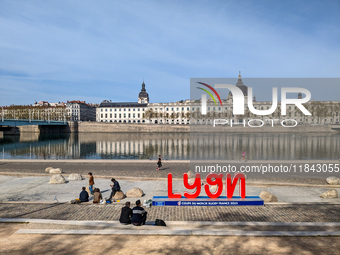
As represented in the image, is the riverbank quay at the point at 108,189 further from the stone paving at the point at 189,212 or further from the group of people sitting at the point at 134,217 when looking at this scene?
the group of people sitting at the point at 134,217

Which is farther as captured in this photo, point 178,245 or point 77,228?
point 77,228

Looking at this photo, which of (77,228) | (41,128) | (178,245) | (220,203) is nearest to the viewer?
(178,245)

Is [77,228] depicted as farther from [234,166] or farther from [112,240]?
[234,166]

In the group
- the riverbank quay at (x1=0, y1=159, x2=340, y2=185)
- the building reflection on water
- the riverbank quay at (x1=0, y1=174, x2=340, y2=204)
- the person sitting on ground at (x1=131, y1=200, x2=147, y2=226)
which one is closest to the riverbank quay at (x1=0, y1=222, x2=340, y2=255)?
the person sitting on ground at (x1=131, y1=200, x2=147, y2=226)

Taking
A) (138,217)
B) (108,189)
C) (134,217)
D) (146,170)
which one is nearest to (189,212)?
(138,217)

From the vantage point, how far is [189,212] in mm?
13320

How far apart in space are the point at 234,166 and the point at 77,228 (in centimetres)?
2242

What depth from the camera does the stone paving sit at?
40.0 feet

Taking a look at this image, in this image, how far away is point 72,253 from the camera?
27.6 feet

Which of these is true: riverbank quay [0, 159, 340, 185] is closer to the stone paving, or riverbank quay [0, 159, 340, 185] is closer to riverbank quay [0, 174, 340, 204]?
riverbank quay [0, 174, 340, 204]

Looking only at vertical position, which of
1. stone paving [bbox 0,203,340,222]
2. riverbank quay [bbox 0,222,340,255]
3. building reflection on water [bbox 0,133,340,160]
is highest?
riverbank quay [bbox 0,222,340,255]

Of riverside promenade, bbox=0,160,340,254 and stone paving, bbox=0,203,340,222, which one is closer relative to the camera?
riverside promenade, bbox=0,160,340,254

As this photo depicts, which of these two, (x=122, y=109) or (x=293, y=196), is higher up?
(x=122, y=109)

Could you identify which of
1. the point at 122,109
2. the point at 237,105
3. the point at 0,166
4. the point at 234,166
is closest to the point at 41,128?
the point at 122,109
